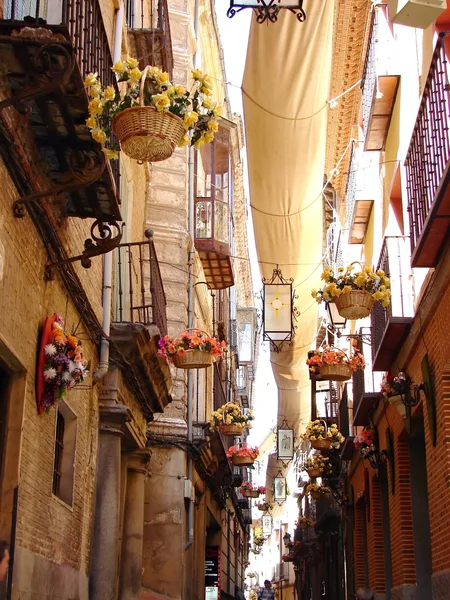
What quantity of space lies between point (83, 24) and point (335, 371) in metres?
8.33

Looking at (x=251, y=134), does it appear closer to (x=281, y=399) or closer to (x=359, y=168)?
(x=359, y=168)

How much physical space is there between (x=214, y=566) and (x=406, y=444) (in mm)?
11965

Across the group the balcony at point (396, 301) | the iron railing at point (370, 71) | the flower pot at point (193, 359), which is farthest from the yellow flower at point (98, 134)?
the iron railing at point (370, 71)

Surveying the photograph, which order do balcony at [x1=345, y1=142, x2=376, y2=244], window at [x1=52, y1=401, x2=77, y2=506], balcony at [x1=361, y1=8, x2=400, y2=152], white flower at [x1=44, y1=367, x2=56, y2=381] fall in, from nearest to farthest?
white flower at [x1=44, y1=367, x2=56, y2=381], window at [x1=52, y1=401, x2=77, y2=506], balcony at [x1=361, y1=8, x2=400, y2=152], balcony at [x1=345, y1=142, x2=376, y2=244]

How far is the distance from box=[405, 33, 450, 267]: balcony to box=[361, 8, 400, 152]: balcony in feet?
13.8

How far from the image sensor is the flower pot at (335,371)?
15008 mm

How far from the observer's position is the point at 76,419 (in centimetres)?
984

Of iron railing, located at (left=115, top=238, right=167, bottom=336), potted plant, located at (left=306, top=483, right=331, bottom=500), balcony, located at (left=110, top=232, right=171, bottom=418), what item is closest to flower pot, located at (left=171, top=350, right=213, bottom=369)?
balcony, located at (left=110, top=232, right=171, bottom=418)

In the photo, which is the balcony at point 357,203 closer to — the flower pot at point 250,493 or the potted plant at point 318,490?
the potted plant at point 318,490

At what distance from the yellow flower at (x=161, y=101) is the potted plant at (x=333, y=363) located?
860 centimetres

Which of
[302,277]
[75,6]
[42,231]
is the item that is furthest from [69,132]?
[302,277]

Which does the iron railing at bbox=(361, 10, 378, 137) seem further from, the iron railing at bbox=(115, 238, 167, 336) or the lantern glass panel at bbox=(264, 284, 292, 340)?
A: the iron railing at bbox=(115, 238, 167, 336)

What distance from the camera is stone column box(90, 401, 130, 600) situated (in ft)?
35.2

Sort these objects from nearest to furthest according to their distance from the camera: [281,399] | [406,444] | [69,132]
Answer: [69,132]
[406,444]
[281,399]
